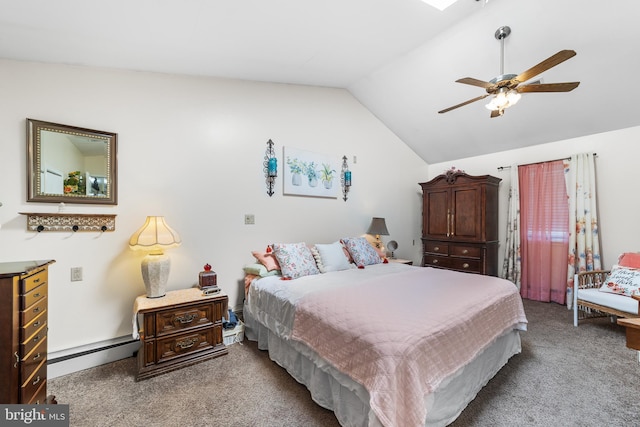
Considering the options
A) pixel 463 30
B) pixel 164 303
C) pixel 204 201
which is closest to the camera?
pixel 164 303

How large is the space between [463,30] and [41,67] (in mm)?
3763

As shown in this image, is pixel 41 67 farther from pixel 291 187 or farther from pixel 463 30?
pixel 463 30

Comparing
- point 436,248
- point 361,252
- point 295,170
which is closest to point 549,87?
point 361,252

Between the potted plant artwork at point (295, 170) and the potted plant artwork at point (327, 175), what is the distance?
36 cm

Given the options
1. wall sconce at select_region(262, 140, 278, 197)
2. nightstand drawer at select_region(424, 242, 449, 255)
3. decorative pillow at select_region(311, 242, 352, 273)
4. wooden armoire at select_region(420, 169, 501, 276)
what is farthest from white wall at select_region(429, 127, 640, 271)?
wall sconce at select_region(262, 140, 278, 197)

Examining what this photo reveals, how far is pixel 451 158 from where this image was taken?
4.96 m

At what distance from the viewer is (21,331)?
4.43 ft

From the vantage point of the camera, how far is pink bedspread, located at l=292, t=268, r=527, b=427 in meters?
1.29

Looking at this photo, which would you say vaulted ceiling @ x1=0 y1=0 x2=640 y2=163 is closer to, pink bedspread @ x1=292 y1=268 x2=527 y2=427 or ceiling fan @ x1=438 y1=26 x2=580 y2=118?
ceiling fan @ x1=438 y1=26 x2=580 y2=118

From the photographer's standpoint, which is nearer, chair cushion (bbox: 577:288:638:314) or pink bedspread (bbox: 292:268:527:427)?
pink bedspread (bbox: 292:268:527:427)

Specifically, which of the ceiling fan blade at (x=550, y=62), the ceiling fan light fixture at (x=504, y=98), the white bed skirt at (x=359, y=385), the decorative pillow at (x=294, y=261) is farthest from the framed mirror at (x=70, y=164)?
the ceiling fan blade at (x=550, y=62)

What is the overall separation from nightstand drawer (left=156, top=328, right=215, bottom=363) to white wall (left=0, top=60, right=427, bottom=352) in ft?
1.83

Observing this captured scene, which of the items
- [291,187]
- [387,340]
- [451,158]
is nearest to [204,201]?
[291,187]

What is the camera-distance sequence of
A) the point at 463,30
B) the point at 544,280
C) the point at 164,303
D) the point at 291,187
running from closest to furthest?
the point at 164,303 < the point at 463,30 < the point at 291,187 < the point at 544,280
